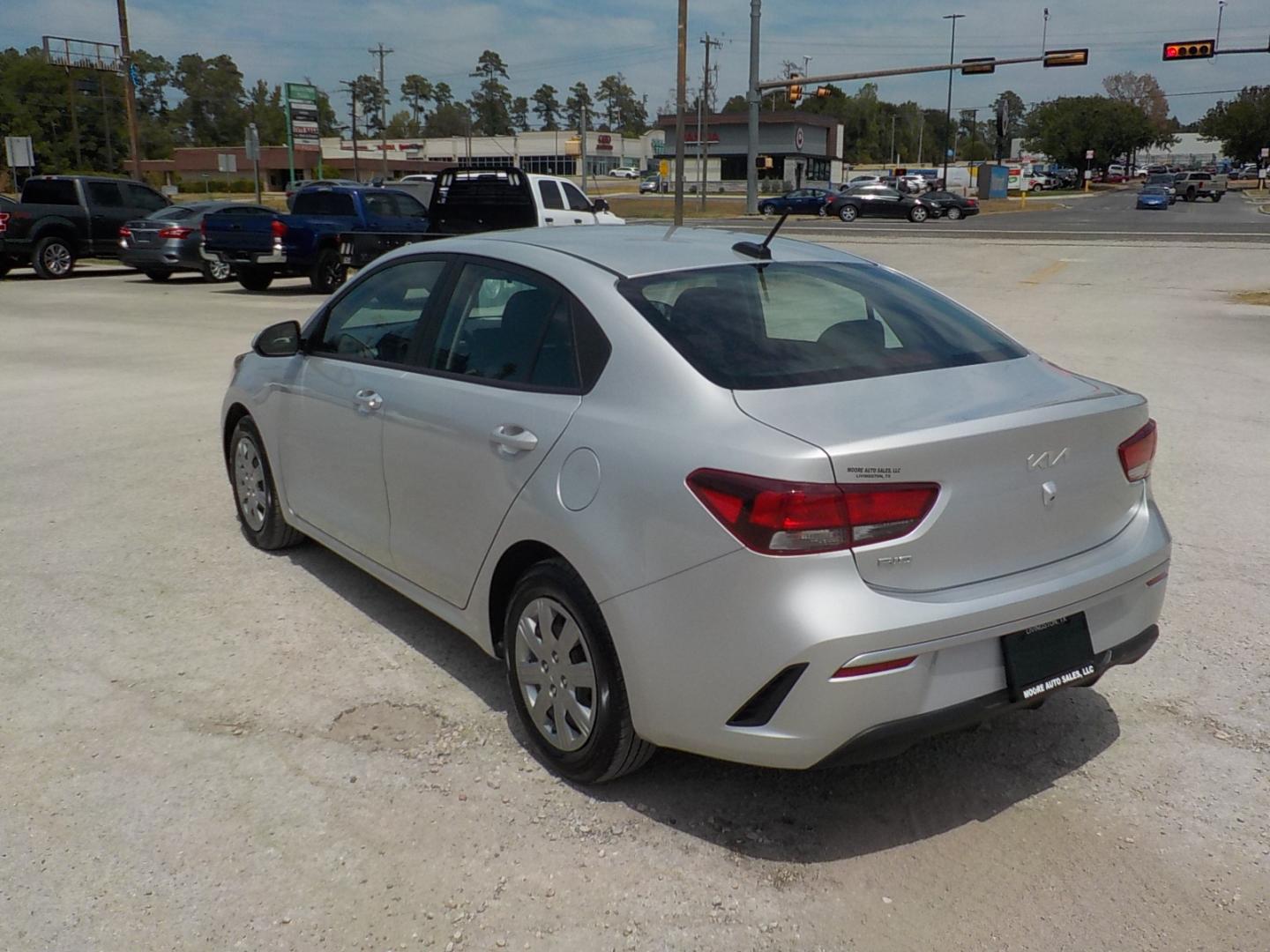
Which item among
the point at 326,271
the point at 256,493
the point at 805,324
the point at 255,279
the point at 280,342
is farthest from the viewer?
the point at 255,279

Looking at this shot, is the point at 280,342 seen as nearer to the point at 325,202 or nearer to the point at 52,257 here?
the point at 325,202

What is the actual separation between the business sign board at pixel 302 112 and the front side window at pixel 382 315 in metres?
62.2

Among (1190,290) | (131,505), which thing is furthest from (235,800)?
(1190,290)

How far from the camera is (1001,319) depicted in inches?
615

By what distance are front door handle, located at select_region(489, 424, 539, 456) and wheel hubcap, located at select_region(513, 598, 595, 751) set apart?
18.1 inches

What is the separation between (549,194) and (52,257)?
11.0 m

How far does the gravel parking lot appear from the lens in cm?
291

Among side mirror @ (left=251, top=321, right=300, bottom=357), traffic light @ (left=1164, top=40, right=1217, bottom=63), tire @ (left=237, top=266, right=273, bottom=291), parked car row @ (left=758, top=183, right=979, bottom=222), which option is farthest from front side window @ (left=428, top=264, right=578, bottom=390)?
parked car row @ (left=758, top=183, right=979, bottom=222)

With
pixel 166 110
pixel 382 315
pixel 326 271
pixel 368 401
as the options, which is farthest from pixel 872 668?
pixel 166 110

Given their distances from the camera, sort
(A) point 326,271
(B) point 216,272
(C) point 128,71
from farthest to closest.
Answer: (C) point 128,71, (B) point 216,272, (A) point 326,271

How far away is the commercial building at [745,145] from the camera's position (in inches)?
4309

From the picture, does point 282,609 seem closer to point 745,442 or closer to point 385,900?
point 385,900

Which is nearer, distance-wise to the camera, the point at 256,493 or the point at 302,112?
the point at 256,493

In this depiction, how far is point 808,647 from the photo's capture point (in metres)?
2.80
